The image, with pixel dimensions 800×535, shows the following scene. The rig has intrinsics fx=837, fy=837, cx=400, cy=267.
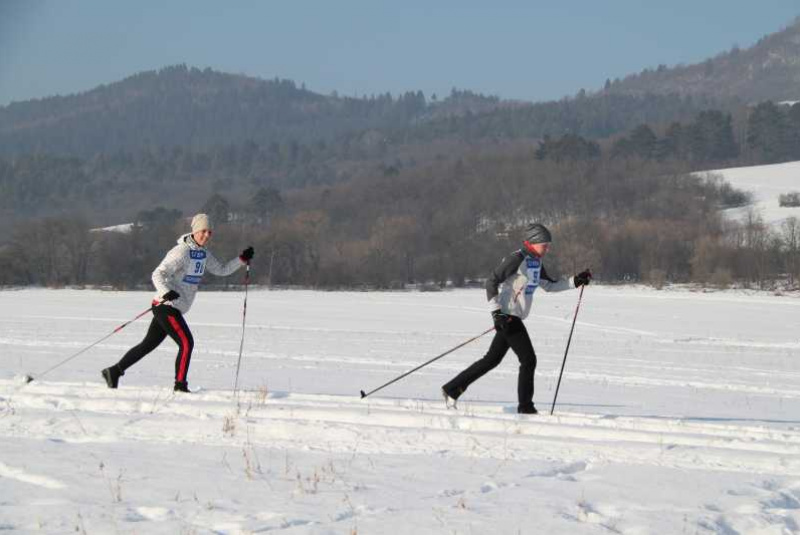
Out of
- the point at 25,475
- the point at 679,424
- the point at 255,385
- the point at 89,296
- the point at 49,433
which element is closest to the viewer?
the point at 25,475

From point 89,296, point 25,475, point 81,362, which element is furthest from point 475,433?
point 89,296

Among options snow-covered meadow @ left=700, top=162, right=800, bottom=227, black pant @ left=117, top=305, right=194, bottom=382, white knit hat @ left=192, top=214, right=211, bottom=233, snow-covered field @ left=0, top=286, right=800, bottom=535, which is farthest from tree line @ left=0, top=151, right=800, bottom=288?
black pant @ left=117, top=305, right=194, bottom=382

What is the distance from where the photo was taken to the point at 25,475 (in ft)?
18.2

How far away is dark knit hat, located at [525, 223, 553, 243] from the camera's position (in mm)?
8555

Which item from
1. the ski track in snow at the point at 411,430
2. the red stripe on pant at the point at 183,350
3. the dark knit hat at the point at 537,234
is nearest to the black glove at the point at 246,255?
the red stripe on pant at the point at 183,350

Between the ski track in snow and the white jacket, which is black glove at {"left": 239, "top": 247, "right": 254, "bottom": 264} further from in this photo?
the ski track in snow

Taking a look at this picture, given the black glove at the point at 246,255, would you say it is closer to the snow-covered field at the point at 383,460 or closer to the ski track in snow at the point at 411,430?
the snow-covered field at the point at 383,460

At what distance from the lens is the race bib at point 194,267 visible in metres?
9.29

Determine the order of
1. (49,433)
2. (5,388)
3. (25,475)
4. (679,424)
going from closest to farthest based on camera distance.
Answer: (25,475), (49,433), (679,424), (5,388)

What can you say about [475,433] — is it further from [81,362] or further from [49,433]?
[81,362]

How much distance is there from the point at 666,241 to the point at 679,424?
80769mm

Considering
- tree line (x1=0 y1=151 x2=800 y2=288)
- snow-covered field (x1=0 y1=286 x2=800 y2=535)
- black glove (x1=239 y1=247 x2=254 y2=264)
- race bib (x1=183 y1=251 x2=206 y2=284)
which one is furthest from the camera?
tree line (x1=0 y1=151 x2=800 y2=288)

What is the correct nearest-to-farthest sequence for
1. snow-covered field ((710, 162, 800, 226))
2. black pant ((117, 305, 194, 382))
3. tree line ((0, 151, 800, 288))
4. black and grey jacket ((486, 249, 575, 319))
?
black and grey jacket ((486, 249, 575, 319))
black pant ((117, 305, 194, 382))
tree line ((0, 151, 800, 288))
snow-covered field ((710, 162, 800, 226))

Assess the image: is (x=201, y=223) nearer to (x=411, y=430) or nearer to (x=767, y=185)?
(x=411, y=430)
